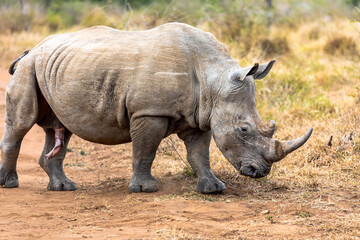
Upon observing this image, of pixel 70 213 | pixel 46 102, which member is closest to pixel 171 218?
pixel 70 213

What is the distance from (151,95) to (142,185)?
1.03 m

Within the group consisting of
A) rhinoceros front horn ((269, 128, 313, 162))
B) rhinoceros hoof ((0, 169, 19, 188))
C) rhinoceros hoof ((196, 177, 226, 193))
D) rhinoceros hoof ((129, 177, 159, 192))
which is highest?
rhinoceros front horn ((269, 128, 313, 162))

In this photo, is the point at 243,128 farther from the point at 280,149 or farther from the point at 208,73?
the point at 208,73

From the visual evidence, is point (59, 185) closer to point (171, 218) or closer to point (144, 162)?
point (144, 162)

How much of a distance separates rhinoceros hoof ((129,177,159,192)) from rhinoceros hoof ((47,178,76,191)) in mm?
989

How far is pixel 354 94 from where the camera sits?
28.9ft

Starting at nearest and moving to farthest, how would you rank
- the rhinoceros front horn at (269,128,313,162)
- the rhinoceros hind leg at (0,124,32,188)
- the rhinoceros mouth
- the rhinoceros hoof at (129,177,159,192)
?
1. the rhinoceros front horn at (269,128,313,162)
2. the rhinoceros mouth
3. the rhinoceros hoof at (129,177,159,192)
4. the rhinoceros hind leg at (0,124,32,188)

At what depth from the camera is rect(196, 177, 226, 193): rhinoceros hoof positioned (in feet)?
20.6

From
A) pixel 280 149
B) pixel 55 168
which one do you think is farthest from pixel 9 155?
pixel 280 149

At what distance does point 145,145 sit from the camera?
6.14 m

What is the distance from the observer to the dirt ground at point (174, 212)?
15.7 feet

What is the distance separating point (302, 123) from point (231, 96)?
3517 mm

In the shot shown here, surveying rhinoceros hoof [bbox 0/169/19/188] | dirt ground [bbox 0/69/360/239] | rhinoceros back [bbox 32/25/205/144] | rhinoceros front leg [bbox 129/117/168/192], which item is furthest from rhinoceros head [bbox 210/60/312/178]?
rhinoceros hoof [bbox 0/169/19/188]

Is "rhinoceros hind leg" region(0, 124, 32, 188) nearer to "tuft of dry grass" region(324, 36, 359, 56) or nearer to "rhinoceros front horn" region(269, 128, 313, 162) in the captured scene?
"rhinoceros front horn" region(269, 128, 313, 162)
